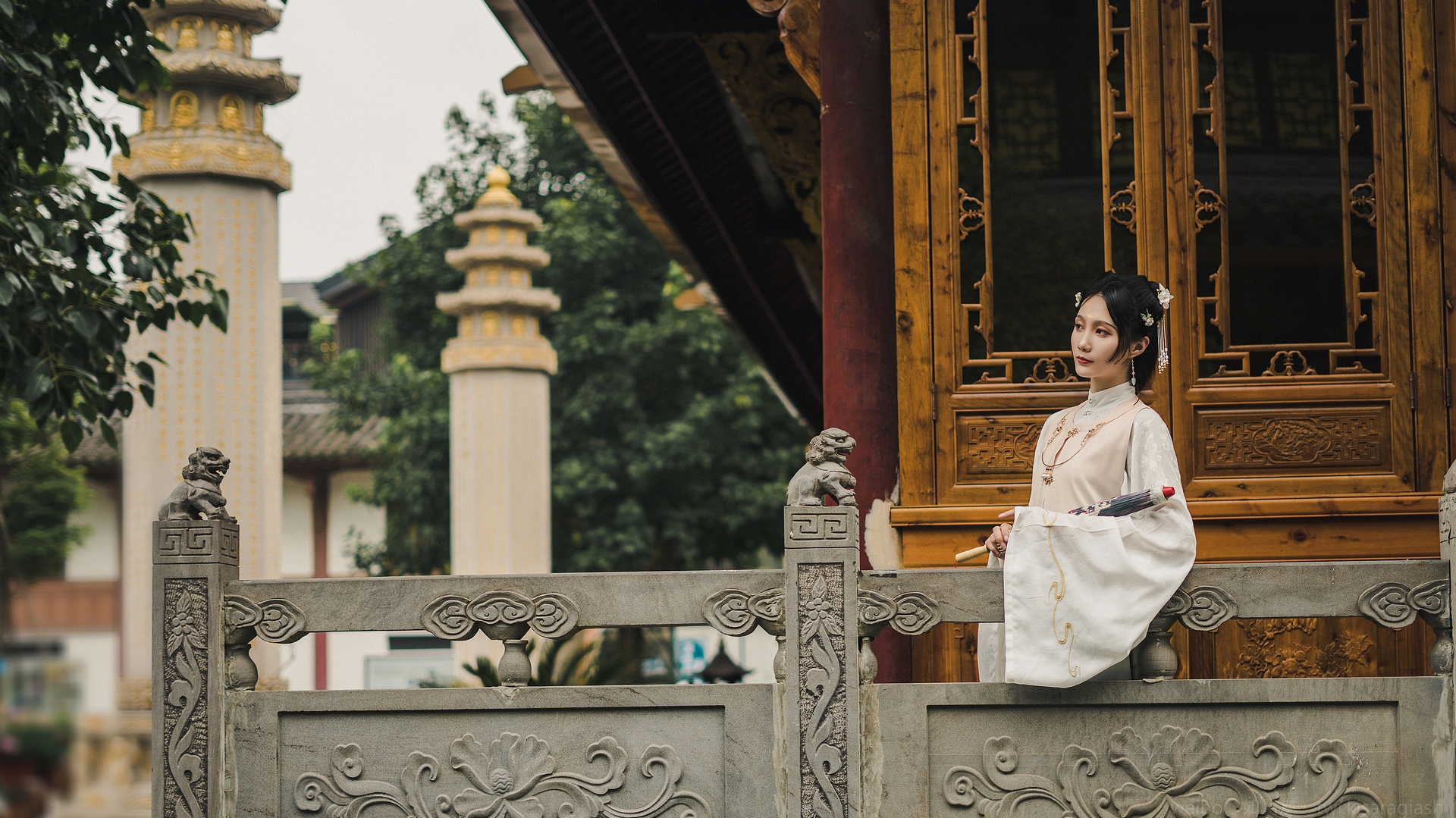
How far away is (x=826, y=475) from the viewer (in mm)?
4055

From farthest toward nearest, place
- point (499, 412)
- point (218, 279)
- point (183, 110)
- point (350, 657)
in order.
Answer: point (350, 657) → point (499, 412) → point (183, 110) → point (218, 279)

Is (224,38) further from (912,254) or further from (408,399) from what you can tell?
(408,399)

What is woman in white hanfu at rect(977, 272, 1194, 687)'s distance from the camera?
13.0ft

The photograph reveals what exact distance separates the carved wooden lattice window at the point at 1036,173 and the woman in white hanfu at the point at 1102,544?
662 mm

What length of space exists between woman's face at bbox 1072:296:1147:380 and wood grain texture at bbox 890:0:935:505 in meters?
0.69

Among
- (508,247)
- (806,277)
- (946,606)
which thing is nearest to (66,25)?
(946,606)

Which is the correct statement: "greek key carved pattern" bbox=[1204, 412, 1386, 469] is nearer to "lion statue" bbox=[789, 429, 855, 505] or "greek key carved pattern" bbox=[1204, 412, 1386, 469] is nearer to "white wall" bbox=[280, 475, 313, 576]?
"lion statue" bbox=[789, 429, 855, 505]

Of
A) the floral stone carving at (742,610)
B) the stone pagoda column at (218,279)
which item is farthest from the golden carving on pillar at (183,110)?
the floral stone carving at (742,610)

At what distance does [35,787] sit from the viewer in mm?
2299

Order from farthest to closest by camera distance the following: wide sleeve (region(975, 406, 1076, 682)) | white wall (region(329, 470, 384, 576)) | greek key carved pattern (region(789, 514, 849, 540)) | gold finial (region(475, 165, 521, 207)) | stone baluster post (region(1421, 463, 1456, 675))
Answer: white wall (region(329, 470, 384, 576)) → gold finial (region(475, 165, 521, 207)) → wide sleeve (region(975, 406, 1076, 682)) → greek key carved pattern (region(789, 514, 849, 540)) → stone baluster post (region(1421, 463, 1456, 675))

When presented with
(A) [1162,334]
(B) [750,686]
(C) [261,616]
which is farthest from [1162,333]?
(C) [261,616]

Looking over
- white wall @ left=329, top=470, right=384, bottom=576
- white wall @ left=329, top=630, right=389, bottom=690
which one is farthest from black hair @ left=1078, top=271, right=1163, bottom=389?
white wall @ left=329, top=470, right=384, bottom=576

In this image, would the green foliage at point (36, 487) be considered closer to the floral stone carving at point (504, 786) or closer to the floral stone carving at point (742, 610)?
the floral stone carving at point (504, 786)

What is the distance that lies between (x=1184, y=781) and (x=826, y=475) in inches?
51.5
